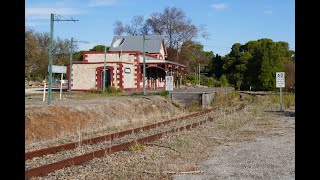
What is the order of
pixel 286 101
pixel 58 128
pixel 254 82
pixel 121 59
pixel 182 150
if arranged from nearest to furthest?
pixel 182 150, pixel 58 128, pixel 286 101, pixel 121 59, pixel 254 82

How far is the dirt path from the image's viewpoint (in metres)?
6.57

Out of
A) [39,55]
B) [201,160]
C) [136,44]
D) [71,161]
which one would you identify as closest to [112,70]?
[136,44]

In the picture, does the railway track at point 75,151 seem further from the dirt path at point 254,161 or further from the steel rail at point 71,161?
the dirt path at point 254,161

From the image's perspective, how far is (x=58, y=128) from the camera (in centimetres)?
1504

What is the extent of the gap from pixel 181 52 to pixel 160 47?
1408 centimetres

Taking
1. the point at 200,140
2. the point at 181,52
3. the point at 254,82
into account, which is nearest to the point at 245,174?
the point at 200,140

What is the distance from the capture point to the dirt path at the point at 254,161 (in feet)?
21.6

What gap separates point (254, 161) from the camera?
794cm

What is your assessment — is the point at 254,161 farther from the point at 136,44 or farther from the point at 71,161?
the point at 136,44

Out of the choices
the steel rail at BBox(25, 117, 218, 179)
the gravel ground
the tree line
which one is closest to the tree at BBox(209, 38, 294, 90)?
the tree line

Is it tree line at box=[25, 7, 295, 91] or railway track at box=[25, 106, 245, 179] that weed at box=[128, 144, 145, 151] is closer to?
railway track at box=[25, 106, 245, 179]
